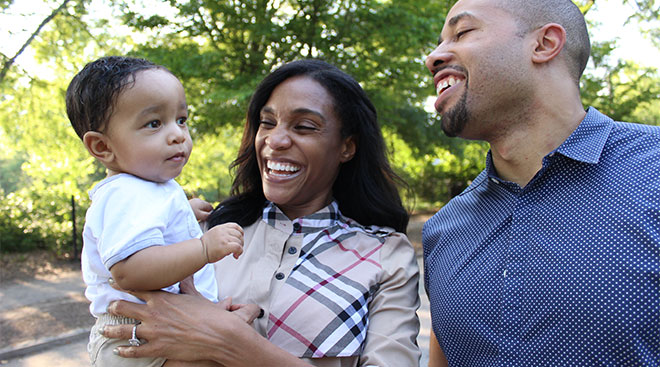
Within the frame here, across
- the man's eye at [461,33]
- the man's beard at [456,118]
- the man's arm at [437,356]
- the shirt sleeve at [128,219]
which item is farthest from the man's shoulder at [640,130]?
the shirt sleeve at [128,219]

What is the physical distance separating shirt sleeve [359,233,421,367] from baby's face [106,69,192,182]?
98 cm

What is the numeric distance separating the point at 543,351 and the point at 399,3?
7138mm

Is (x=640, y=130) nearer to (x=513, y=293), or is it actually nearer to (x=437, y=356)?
(x=513, y=293)

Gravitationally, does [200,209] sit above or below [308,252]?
above

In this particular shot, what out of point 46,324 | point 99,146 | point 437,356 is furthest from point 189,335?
point 46,324

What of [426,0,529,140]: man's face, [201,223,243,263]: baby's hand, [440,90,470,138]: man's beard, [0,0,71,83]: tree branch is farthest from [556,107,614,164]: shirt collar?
[0,0,71,83]: tree branch

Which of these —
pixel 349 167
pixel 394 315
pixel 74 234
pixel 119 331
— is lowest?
pixel 74 234

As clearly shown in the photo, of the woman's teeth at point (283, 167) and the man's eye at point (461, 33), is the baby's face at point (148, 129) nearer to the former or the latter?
the woman's teeth at point (283, 167)

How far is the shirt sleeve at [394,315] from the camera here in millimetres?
1939

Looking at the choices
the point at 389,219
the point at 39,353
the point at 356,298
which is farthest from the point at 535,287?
the point at 39,353

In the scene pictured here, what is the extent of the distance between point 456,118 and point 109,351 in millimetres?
1592

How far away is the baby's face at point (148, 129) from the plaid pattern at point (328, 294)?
71 centimetres

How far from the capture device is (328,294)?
80.4 inches

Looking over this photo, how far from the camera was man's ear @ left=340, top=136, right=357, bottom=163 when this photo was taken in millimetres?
2559
